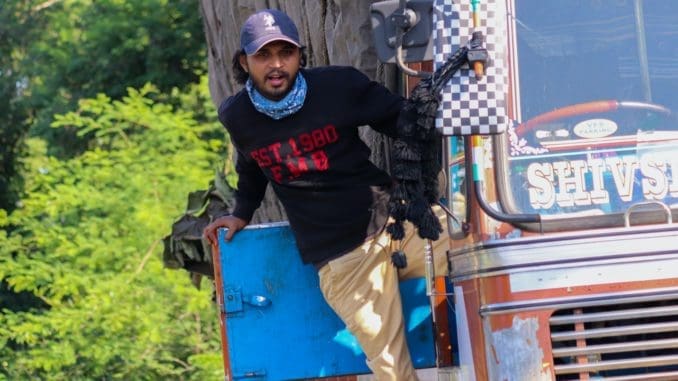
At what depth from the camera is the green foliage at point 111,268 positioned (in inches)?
544

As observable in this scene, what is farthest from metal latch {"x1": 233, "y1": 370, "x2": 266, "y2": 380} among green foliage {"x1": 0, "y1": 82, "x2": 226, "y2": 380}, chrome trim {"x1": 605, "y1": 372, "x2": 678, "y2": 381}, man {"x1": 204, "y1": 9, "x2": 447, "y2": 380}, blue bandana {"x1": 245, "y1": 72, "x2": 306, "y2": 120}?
green foliage {"x1": 0, "y1": 82, "x2": 226, "y2": 380}

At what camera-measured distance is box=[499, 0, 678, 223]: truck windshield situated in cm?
475

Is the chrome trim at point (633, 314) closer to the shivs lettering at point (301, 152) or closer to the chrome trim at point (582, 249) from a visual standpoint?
the chrome trim at point (582, 249)

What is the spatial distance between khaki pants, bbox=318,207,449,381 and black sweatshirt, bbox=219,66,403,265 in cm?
6

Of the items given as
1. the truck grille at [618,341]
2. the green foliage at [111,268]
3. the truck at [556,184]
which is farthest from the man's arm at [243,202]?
the green foliage at [111,268]

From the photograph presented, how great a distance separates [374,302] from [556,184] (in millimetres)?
983

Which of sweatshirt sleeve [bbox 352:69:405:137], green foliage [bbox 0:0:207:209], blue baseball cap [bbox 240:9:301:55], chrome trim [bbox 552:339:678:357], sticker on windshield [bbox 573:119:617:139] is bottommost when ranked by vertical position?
chrome trim [bbox 552:339:678:357]

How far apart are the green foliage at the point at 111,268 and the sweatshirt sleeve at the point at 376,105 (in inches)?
345

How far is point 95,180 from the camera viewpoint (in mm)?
14922

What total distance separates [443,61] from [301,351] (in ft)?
5.27

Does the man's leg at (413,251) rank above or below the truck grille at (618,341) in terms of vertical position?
above

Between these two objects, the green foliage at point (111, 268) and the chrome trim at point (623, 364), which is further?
the green foliage at point (111, 268)

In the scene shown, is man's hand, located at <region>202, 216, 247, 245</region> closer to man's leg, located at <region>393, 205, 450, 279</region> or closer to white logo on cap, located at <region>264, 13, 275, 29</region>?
man's leg, located at <region>393, 205, 450, 279</region>

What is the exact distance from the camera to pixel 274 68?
208 inches
